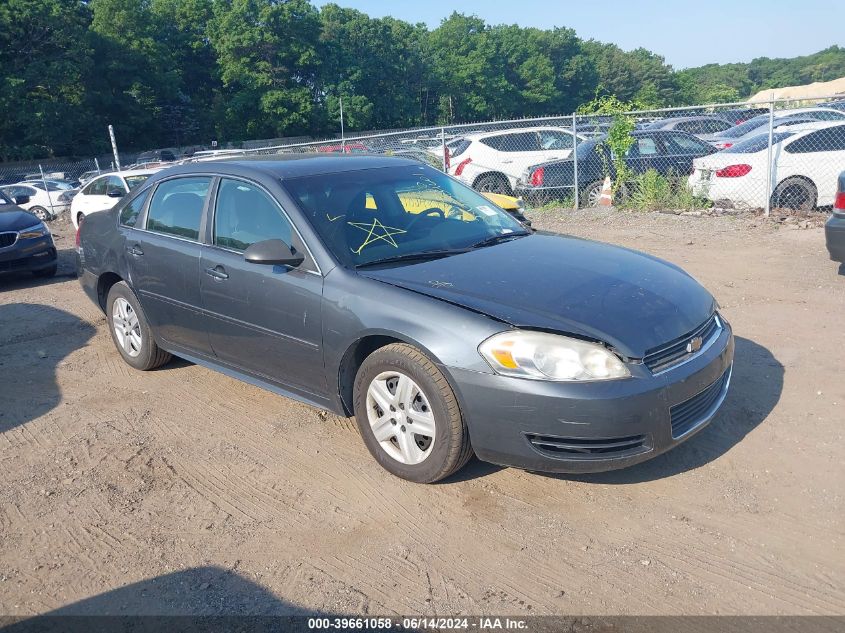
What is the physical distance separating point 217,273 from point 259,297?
465mm

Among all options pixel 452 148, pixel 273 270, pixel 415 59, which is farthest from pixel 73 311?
pixel 415 59

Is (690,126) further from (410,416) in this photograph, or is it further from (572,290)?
(410,416)

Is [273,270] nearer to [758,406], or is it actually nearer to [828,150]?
[758,406]

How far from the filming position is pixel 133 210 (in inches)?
223

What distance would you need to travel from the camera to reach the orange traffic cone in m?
13.0

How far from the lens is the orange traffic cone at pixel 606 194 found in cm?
1303

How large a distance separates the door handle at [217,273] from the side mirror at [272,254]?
0.55 m

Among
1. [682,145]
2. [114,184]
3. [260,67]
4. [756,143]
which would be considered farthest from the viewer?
[260,67]

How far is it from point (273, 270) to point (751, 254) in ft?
22.7

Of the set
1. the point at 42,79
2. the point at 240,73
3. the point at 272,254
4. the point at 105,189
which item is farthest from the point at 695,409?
the point at 240,73

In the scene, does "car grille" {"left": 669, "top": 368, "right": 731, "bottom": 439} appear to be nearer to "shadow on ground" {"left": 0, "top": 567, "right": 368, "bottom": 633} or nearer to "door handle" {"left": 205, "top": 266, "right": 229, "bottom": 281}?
"shadow on ground" {"left": 0, "top": 567, "right": 368, "bottom": 633}

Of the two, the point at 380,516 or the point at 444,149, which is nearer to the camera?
the point at 380,516

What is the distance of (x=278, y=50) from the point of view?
65.8 metres

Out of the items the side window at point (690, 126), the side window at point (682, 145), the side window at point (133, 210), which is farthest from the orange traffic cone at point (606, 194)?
the side window at point (133, 210)
